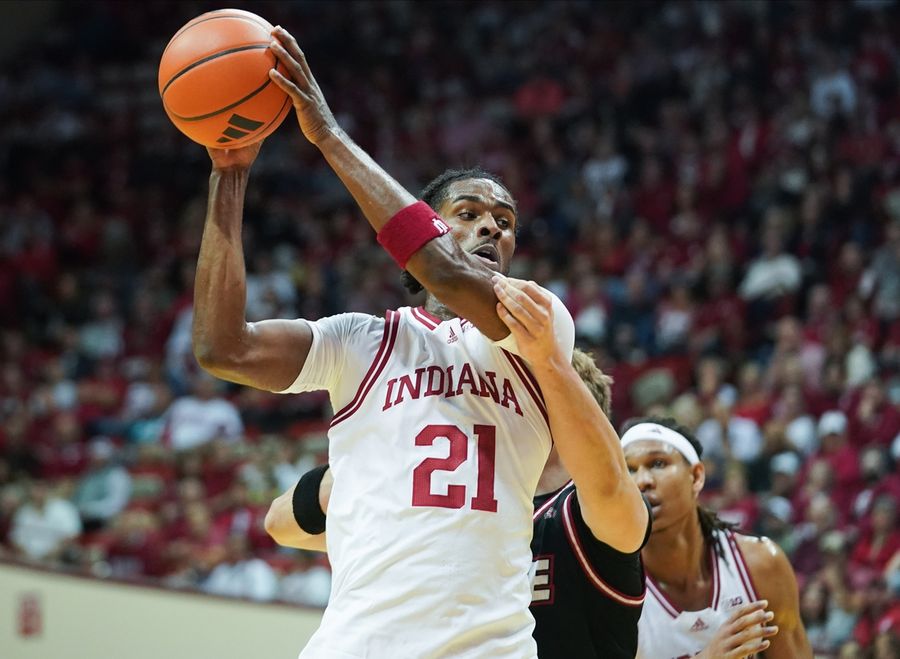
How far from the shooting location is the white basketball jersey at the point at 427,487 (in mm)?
2625

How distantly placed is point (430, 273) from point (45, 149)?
1539 cm

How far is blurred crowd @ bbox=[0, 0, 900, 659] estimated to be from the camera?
360 inches

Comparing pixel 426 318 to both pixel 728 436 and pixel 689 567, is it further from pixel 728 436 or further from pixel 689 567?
pixel 728 436

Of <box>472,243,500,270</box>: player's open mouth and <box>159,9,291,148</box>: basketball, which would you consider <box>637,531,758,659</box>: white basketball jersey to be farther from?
<box>159,9,291,148</box>: basketball

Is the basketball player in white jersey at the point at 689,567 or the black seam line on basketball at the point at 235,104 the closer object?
the black seam line on basketball at the point at 235,104

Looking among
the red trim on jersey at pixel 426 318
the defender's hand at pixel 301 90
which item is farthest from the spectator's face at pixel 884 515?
the defender's hand at pixel 301 90

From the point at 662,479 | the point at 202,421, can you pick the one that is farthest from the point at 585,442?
the point at 202,421

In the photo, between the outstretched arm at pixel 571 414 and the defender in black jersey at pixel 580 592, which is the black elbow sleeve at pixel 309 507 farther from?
the outstretched arm at pixel 571 414

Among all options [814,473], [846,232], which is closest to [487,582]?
[814,473]

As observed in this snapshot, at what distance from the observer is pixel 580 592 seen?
3.28m

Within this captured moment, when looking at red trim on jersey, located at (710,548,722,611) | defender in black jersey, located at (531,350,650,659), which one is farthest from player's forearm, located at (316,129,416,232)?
red trim on jersey, located at (710,548,722,611)

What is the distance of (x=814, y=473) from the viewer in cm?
835

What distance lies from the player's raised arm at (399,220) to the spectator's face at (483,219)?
0.21 metres

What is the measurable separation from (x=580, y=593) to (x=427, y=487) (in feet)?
2.64
